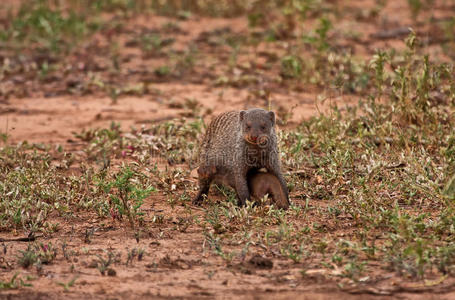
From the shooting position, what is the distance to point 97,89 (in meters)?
8.75

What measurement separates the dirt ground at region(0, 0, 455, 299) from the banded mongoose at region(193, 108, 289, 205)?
17.3 inches

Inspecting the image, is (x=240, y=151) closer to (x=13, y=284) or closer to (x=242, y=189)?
(x=242, y=189)

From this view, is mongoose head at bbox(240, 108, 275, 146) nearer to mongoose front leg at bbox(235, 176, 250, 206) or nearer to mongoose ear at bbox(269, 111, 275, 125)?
mongoose ear at bbox(269, 111, 275, 125)

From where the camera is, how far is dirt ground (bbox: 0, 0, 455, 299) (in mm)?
3771

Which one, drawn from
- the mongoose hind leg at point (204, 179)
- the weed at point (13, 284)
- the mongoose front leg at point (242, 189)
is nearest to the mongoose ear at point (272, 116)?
the mongoose front leg at point (242, 189)

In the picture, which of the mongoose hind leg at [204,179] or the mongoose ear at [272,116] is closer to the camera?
the mongoose ear at [272,116]

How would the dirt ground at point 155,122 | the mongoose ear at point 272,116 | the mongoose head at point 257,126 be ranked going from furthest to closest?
the mongoose ear at point 272,116, the mongoose head at point 257,126, the dirt ground at point 155,122

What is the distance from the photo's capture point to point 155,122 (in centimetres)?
751

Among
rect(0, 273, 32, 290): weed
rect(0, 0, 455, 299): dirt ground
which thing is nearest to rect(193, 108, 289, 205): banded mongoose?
rect(0, 0, 455, 299): dirt ground

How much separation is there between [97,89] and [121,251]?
15.4 feet

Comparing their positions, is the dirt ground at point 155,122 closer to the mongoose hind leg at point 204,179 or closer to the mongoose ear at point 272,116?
the mongoose hind leg at point 204,179

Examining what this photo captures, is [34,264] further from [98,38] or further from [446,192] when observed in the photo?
[98,38]

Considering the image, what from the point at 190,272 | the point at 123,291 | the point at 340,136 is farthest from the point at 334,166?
the point at 123,291

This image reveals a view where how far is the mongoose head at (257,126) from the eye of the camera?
5012 millimetres
